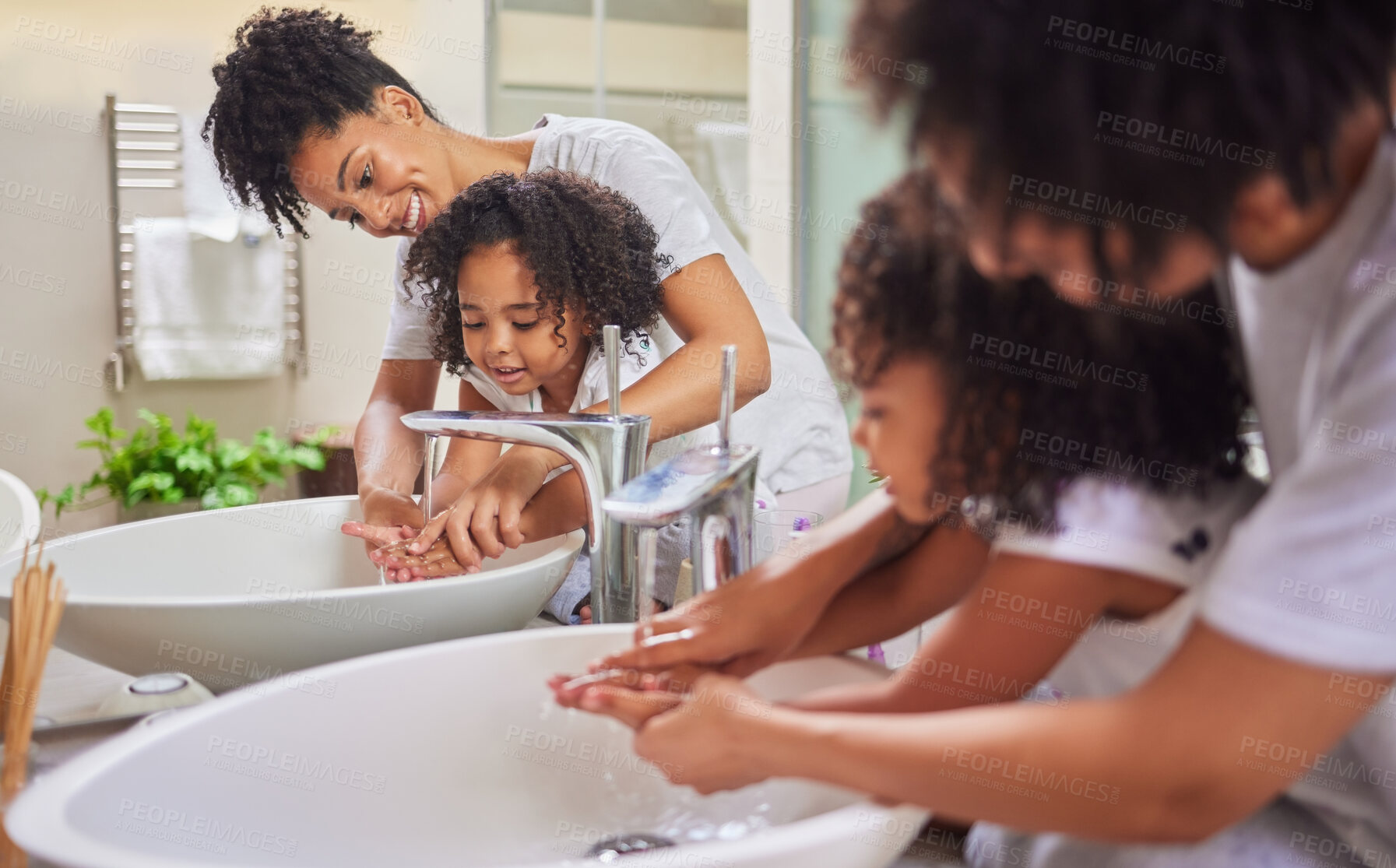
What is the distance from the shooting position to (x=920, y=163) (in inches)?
12.7

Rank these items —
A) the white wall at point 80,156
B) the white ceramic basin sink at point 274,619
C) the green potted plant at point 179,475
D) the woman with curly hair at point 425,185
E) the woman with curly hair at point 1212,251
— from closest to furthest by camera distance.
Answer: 1. the woman with curly hair at point 1212,251
2. the white ceramic basin sink at point 274,619
3. the woman with curly hair at point 425,185
4. the green potted plant at point 179,475
5. the white wall at point 80,156

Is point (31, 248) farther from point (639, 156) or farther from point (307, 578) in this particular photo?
point (639, 156)

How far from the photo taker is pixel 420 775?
0.58 metres

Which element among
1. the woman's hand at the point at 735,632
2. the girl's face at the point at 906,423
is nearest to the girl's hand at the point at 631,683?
the woman's hand at the point at 735,632

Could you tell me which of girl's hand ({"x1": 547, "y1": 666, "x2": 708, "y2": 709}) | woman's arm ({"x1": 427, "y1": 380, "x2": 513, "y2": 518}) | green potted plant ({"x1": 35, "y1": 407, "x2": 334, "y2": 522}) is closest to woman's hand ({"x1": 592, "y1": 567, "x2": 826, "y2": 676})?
girl's hand ({"x1": 547, "y1": 666, "x2": 708, "y2": 709})

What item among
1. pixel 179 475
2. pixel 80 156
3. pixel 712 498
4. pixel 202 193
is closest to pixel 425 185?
pixel 712 498

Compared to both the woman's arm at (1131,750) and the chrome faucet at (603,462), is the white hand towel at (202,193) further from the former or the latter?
the woman's arm at (1131,750)

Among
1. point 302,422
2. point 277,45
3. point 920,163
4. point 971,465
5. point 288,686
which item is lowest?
point 302,422

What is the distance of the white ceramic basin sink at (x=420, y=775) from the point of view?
49 cm

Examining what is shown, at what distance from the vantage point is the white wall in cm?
227

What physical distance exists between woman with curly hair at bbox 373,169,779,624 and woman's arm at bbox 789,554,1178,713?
455 mm

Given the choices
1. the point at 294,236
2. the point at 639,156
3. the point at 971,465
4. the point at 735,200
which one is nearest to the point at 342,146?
the point at 639,156

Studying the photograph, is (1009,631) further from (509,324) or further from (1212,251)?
(509,324)

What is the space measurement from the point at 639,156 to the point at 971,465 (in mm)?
711
